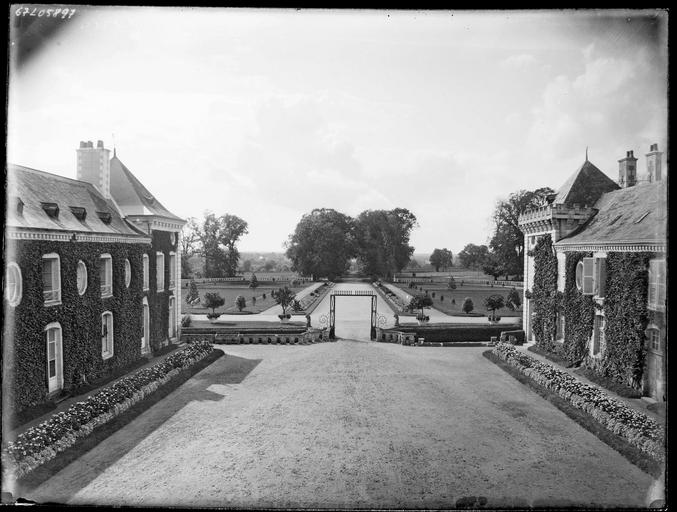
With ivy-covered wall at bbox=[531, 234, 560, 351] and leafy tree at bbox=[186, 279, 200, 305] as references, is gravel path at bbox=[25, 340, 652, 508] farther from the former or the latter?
leafy tree at bbox=[186, 279, 200, 305]

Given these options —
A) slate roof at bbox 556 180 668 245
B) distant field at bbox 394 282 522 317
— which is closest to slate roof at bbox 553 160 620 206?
slate roof at bbox 556 180 668 245

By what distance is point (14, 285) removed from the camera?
463 inches

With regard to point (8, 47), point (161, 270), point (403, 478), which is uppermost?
point (8, 47)

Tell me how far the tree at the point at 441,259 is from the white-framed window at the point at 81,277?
2444 inches

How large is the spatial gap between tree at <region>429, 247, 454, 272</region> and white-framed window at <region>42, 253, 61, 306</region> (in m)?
63.5

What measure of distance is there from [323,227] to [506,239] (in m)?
16.9

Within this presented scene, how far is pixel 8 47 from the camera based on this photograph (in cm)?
834

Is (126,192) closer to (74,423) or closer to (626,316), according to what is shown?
(74,423)

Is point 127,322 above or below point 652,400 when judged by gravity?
above

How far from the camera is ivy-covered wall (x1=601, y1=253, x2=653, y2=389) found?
48.8 ft

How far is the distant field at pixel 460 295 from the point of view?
37.7 meters

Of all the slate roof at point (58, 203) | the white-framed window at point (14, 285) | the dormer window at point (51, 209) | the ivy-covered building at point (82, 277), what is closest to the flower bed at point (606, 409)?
the ivy-covered building at point (82, 277)

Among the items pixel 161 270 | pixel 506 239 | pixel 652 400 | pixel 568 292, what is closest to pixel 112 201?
pixel 161 270

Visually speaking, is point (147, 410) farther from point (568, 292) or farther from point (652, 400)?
point (568, 292)
